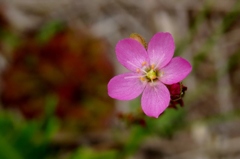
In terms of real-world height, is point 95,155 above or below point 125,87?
above

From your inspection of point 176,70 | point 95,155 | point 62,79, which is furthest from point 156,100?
point 62,79

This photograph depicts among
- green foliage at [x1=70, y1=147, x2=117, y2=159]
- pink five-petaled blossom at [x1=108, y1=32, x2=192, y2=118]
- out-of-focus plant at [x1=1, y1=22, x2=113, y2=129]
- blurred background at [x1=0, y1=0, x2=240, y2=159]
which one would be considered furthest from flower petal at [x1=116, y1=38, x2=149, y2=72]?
out-of-focus plant at [x1=1, y1=22, x2=113, y2=129]

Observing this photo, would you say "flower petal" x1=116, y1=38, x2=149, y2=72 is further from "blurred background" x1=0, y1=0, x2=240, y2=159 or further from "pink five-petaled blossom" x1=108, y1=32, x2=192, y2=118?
"blurred background" x1=0, y1=0, x2=240, y2=159

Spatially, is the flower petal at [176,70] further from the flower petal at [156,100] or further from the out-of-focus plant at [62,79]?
the out-of-focus plant at [62,79]

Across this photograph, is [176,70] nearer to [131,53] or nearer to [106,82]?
[131,53]

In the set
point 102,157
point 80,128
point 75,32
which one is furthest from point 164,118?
point 75,32

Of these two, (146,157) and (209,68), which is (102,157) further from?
(209,68)

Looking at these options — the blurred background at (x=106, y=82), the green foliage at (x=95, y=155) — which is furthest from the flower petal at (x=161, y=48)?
the blurred background at (x=106, y=82)
